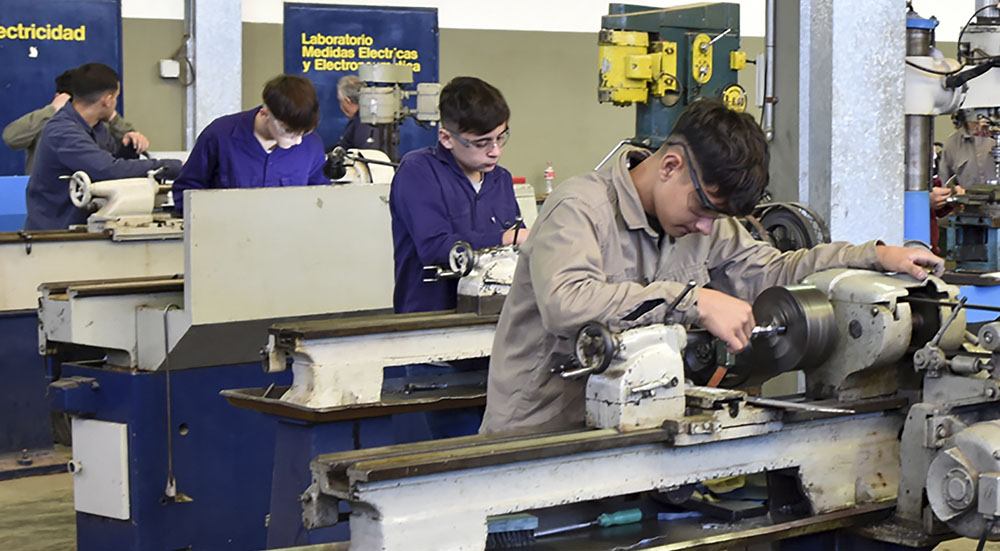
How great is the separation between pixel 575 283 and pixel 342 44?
4741mm

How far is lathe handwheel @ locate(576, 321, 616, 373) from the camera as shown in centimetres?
153

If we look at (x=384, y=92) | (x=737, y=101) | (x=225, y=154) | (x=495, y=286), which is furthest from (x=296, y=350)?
(x=737, y=101)

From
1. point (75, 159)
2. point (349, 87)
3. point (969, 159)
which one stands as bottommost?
point (75, 159)

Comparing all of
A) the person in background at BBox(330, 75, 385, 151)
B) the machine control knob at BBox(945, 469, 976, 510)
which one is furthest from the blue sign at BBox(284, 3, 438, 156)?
the machine control knob at BBox(945, 469, 976, 510)

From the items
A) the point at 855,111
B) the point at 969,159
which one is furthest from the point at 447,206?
the point at 969,159

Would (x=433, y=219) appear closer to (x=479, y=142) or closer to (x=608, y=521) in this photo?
(x=479, y=142)

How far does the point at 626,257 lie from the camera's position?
1723 mm

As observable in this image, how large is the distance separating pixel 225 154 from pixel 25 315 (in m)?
0.98

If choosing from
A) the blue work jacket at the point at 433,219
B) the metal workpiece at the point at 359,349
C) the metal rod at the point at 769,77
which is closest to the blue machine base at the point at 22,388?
the blue work jacket at the point at 433,219

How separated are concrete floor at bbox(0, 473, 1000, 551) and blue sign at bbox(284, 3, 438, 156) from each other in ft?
8.88

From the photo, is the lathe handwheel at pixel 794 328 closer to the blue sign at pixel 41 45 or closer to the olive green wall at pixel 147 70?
the blue sign at pixel 41 45

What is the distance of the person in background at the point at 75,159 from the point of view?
148 inches

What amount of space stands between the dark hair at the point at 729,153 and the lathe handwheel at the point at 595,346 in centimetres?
25

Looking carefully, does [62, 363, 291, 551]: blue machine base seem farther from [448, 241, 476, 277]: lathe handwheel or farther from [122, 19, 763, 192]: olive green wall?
[122, 19, 763, 192]: olive green wall
